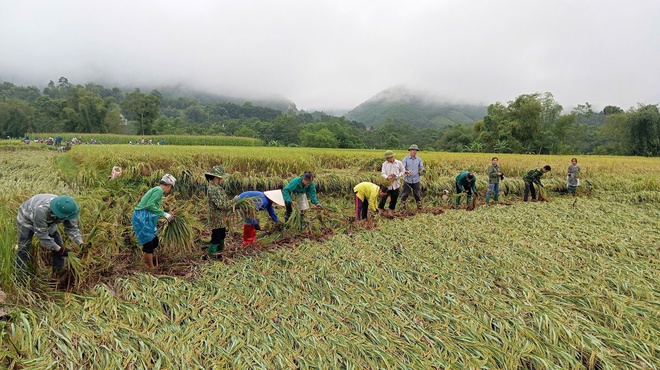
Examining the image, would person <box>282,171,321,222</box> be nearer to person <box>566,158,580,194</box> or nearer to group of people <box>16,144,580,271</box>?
group of people <box>16,144,580,271</box>

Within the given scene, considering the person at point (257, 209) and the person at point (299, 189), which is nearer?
the person at point (257, 209)

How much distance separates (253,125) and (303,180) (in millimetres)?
62785

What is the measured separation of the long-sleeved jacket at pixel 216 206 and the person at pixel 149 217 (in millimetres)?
714

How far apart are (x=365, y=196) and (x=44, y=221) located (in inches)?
199

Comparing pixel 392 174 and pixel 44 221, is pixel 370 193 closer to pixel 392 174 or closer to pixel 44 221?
pixel 392 174

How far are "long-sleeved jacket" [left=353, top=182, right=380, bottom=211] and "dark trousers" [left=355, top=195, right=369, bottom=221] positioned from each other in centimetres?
12

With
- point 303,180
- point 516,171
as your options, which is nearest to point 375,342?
point 303,180

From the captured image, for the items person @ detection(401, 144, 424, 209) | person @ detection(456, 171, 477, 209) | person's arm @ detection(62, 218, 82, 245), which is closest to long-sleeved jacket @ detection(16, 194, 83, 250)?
person's arm @ detection(62, 218, 82, 245)

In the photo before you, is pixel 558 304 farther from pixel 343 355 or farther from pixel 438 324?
pixel 343 355

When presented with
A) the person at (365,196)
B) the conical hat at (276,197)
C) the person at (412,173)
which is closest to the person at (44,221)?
the conical hat at (276,197)

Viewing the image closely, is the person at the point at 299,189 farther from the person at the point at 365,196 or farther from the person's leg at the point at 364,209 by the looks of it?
the person's leg at the point at 364,209

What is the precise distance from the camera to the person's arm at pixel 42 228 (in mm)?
3188

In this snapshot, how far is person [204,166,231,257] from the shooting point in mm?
4703

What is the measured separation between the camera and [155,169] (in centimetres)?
885
